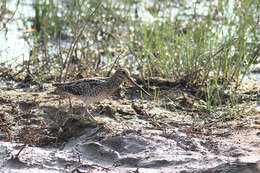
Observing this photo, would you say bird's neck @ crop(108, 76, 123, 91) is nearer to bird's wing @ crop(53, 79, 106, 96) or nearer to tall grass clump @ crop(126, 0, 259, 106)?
bird's wing @ crop(53, 79, 106, 96)

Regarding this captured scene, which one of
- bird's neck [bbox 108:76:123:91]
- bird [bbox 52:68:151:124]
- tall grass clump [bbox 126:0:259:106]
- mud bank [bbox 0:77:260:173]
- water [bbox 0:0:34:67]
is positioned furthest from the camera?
water [bbox 0:0:34:67]

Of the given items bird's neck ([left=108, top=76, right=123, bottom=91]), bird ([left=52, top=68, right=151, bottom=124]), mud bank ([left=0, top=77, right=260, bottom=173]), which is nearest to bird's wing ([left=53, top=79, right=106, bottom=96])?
bird ([left=52, top=68, right=151, bottom=124])

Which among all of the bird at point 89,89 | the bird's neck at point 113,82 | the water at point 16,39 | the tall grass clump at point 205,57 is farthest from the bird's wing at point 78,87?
the water at point 16,39

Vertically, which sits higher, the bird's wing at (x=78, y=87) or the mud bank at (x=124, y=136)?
the bird's wing at (x=78, y=87)

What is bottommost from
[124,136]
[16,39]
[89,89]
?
[124,136]

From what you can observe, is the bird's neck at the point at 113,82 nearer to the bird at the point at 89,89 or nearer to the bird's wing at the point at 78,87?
the bird at the point at 89,89

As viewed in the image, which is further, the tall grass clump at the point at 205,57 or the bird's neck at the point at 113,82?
the tall grass clump at the point at 205,57

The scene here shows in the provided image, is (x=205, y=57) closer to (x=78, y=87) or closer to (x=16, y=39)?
(x=78, y=87)

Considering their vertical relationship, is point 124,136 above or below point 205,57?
below

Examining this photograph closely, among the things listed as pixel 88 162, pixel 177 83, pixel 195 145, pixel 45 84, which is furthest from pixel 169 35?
pixel 88 162

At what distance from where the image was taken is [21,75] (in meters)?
7.93

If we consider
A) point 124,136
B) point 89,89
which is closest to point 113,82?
point 89,89

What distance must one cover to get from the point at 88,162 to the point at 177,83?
2865 millimetres

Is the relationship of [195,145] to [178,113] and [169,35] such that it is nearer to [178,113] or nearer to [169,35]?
[178,113]
